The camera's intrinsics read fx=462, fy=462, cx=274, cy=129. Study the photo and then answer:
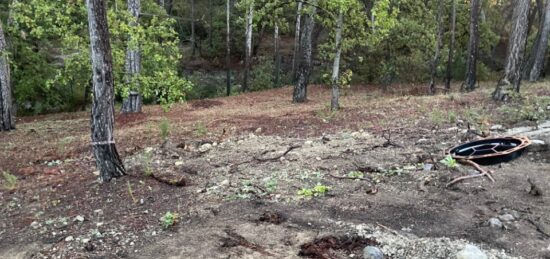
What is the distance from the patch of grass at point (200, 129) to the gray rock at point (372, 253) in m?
5.97

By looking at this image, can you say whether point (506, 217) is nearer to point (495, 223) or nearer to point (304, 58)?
point (495, 223)

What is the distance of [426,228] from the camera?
4.80 m

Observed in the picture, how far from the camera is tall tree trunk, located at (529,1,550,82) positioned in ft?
59.9

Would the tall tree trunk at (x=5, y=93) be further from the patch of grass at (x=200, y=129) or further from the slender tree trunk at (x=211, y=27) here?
the slender tree trunk at (x=211, y=27)

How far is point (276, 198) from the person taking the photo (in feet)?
18.7

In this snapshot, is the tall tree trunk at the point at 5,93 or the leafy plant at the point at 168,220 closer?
the leafy plant at the point at 168,220

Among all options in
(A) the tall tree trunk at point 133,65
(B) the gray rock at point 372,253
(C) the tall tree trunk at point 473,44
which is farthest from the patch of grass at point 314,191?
(C) the tall tree trunk at point 473,44

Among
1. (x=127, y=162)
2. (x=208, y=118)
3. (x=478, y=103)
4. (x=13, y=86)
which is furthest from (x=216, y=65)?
(x=127, y=162)

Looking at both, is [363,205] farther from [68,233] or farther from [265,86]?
[265,86]

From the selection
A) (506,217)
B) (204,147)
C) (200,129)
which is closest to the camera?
(506,217)

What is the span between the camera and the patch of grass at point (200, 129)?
32.1ft

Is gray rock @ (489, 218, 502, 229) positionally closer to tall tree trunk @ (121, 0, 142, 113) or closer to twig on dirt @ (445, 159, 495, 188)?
twig on dirt @ (445, 159, 495, 188)

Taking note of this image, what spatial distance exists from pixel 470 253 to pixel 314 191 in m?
2.12

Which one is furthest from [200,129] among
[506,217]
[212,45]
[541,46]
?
[212,45]
